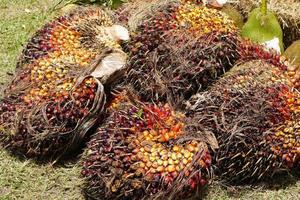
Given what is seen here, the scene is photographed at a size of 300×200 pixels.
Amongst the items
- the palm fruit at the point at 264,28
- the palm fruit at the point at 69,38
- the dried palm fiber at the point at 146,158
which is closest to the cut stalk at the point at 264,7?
the palm fruit at the point at 264,28

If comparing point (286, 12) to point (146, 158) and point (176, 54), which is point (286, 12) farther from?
point (146, 158)

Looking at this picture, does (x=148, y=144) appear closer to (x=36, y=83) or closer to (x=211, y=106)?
(x=211, y=106)

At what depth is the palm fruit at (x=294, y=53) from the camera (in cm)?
359

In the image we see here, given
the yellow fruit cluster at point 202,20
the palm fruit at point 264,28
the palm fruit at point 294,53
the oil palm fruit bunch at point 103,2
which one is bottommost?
the oil palm fruit bunch at point 103,2

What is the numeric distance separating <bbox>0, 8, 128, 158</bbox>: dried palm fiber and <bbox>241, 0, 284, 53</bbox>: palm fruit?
98 cm

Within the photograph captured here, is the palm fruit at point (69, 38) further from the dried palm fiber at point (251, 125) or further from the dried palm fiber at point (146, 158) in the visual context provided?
the dried palm fiber at point (251, 125)

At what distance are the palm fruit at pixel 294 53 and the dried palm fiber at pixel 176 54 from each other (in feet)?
1.65

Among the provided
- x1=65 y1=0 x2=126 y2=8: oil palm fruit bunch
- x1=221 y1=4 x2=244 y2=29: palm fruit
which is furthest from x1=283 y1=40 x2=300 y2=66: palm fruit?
x1=65 y1=0 x2=126 y2=8: oil palm fruit bunch

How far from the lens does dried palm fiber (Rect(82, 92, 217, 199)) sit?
2711 millimetres

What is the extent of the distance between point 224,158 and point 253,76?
1.68 ft

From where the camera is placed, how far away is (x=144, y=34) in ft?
10.6

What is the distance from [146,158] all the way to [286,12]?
1776 mm

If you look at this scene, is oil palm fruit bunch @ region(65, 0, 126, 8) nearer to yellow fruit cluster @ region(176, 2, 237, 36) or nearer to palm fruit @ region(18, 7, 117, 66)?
palm fruit @ region(18, 7, 117, 66)

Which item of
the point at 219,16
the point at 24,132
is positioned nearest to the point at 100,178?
the point at 24,132
